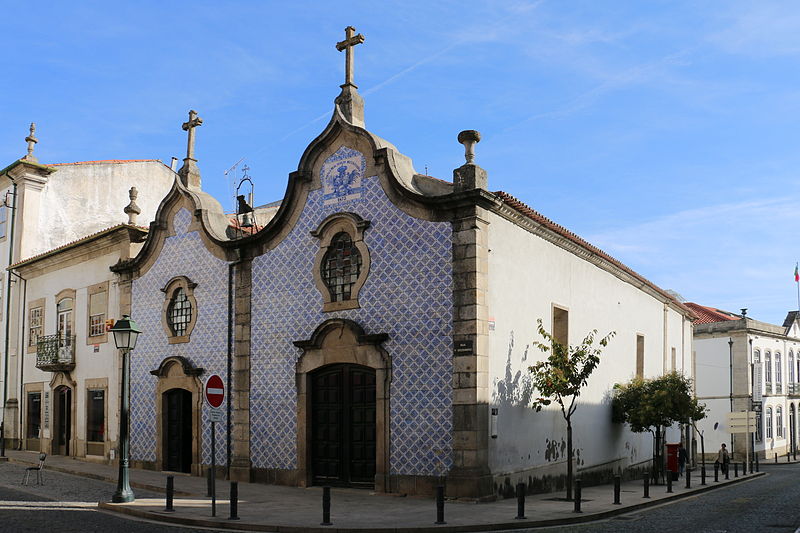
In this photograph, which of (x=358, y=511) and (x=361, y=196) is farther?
(x=361, y=196)

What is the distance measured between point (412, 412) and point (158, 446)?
9357mm

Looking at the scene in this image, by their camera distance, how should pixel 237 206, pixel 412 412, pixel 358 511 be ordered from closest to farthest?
pixel 358 511
pixel 412 412
pixel 237 206

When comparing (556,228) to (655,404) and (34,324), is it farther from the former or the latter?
(34,324)

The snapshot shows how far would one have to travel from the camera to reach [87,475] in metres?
21.9

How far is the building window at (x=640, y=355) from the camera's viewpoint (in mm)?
28672

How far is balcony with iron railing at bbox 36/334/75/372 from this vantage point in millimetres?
27297

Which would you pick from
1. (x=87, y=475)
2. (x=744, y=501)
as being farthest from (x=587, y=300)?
(x=87, y=475)

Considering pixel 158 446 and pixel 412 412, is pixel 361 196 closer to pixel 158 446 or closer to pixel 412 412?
pixel 412 412

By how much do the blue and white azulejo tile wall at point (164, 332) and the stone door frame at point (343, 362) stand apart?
2.99m

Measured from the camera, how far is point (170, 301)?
23.5 metres

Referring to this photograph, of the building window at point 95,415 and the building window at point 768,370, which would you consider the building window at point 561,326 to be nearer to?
the building window at point 95,415

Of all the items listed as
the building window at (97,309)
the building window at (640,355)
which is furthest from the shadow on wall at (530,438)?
the building window at (97,309)

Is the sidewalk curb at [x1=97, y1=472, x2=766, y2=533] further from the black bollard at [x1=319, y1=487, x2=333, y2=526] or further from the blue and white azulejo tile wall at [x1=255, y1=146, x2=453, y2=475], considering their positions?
the blue and white azulejo tile wall at [x1=255, y1=146, x2=453, y2=475]

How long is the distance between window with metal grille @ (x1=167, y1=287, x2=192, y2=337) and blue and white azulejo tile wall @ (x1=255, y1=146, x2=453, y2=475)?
2964mm
